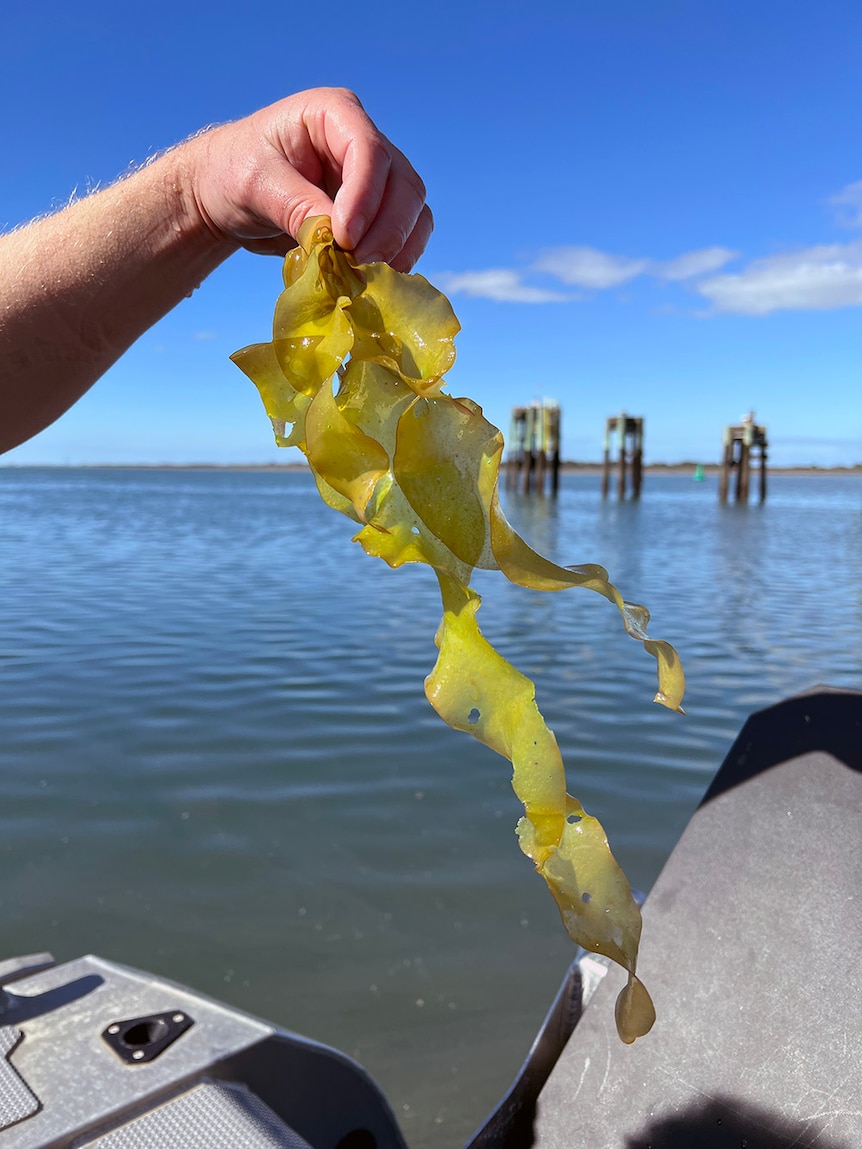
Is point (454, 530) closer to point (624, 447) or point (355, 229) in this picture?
point (355, 229)

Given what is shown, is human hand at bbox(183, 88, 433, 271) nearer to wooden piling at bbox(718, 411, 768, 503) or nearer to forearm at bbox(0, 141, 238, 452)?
forearm at bbox(0, 141, 238, 452)

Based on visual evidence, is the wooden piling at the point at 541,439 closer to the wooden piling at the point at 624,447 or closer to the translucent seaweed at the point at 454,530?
the wooden piling at the point at 624,447

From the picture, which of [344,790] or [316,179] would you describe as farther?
[344,790]

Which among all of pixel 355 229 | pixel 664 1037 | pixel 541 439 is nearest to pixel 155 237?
pixel 355 229

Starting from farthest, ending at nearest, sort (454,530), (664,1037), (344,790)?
1. (344,790)
2. (664,1037)
3. (454,530)

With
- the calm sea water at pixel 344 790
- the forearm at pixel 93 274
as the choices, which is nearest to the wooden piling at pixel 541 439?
the calm sea water at pixel 344 790

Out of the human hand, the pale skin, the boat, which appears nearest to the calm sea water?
the boat
